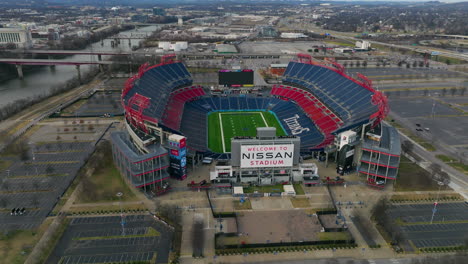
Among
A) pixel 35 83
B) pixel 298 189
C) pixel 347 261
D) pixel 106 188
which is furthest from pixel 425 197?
pixel 35 83

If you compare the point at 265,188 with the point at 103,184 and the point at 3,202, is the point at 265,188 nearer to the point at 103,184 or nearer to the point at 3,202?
the point at 103,184

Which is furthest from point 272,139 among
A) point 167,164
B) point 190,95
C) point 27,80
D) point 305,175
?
point 27,80

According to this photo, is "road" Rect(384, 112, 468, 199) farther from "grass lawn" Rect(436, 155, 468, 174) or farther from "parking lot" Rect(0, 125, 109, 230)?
"parking lot" Rect(0, 125, 109, 230)

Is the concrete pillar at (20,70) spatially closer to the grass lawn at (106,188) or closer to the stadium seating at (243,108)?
the stadium seating at (243,108)

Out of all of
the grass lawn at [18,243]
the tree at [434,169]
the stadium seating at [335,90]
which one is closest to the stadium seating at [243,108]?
the stadium seating at [335,90]

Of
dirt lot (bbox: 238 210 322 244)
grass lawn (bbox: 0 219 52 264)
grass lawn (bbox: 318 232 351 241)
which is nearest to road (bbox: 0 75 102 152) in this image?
grass lawn (bbox: 0 219 52 264)

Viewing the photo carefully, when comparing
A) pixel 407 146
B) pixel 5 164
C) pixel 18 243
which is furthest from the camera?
pixel 407 146
